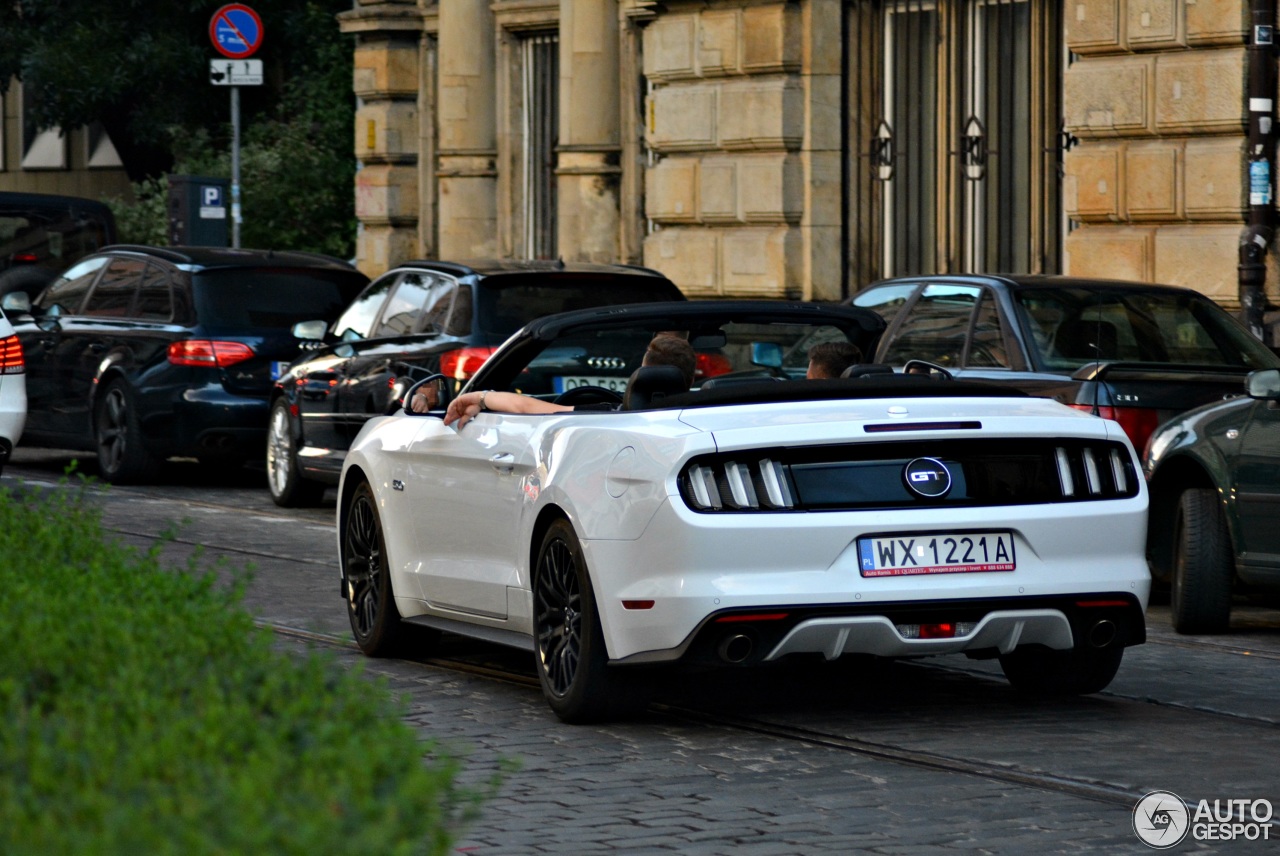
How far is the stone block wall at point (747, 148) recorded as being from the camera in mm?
20516

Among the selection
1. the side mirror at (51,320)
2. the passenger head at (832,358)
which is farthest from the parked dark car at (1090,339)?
the side mirror at (51,320)

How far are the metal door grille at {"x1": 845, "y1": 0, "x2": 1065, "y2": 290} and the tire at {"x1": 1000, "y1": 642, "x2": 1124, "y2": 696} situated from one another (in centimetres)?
1107

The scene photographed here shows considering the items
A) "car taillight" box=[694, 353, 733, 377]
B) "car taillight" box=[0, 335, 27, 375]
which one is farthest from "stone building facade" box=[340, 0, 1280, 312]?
"car taillight" box=[694, 353, 733, 377]

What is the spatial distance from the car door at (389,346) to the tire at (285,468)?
94cm

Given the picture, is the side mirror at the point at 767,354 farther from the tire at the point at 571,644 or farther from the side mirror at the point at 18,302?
the side mirror at the point at 18,302

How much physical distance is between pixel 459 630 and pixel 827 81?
499 inches

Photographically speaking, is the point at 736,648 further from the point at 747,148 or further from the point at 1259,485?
the point at 747,148

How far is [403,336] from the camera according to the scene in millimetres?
14367

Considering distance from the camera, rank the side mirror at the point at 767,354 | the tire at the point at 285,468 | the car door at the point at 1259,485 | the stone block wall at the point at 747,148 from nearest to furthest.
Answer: the side mirror at the point at 767,354
the car door at the point at 1259,485
the tire at the point at 285,468
the stone block wall at the point at 747,148

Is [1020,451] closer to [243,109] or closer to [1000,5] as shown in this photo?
[1000,5]

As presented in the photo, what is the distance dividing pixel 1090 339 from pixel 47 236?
12.5 metres

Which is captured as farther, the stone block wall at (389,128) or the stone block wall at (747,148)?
the stone block wall at (389,128)

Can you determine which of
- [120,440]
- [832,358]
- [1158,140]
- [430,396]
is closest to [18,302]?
[120,440]

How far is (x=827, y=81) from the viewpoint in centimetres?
2053
